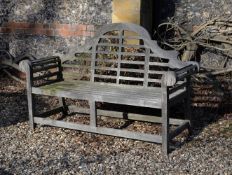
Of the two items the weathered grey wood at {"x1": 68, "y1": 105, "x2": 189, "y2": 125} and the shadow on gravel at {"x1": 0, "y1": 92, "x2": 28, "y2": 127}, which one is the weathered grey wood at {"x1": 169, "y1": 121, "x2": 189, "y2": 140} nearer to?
the weathered grey wood at {"x1": 68, "y1": 105, "x2": 189, "y2": 125}

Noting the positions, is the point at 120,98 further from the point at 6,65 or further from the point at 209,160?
the point at 6,65

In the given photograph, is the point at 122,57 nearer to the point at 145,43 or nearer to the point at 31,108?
the point at 145,43

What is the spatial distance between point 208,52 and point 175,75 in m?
2.44

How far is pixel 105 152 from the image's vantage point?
15.7ft

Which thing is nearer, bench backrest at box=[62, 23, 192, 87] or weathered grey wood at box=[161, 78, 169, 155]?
weathered grey wood at box=[161, 78, 169, 155]

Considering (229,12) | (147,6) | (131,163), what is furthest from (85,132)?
(229,12)

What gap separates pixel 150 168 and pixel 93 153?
0.68 metres

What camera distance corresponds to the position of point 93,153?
4.77 m

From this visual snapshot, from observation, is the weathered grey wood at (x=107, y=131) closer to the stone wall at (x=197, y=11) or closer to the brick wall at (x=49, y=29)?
the brick wall at (x=49, y=29)

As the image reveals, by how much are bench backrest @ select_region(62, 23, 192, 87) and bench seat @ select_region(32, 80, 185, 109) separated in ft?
0.43

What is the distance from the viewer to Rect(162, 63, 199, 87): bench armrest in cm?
445

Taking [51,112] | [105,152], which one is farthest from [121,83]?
[105,152]

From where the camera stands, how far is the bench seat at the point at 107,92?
187 inches

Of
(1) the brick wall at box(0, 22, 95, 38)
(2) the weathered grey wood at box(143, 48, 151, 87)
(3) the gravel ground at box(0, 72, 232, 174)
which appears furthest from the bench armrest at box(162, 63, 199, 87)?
(1) the brick wall at box(0, 22, 95, 38)
